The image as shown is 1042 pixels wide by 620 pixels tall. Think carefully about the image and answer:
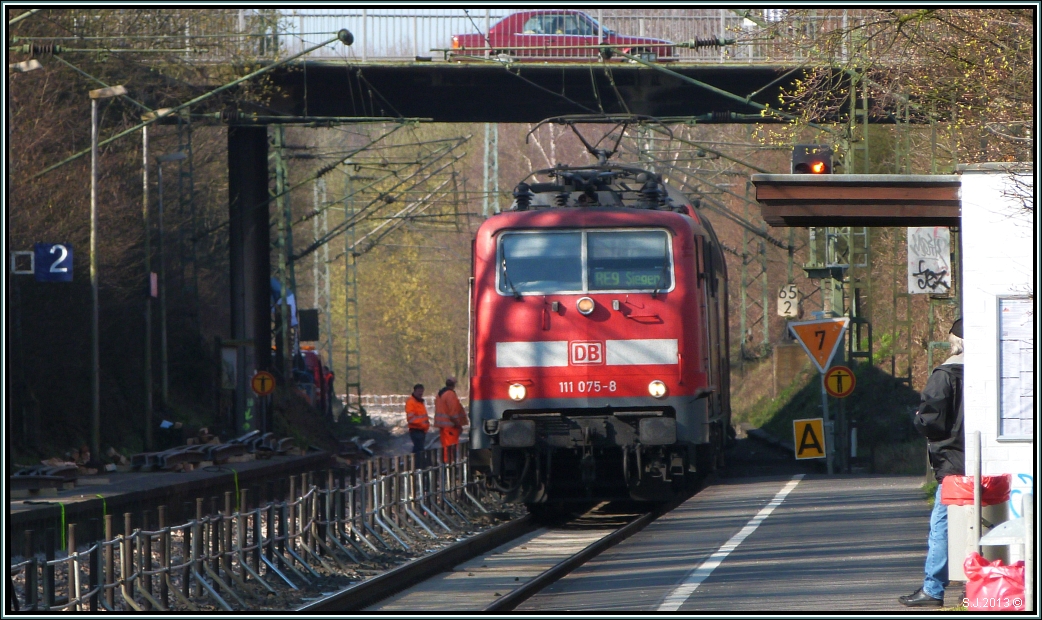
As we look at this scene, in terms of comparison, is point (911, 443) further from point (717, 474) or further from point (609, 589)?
point (609, 589)

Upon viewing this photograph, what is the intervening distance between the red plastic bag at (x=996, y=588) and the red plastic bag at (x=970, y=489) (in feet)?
2.09

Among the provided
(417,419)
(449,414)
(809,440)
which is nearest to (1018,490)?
(809,440)

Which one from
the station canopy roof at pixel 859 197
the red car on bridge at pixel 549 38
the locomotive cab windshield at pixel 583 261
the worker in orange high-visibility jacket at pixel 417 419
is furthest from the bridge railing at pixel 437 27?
the station canopy roof at pixel 859 197

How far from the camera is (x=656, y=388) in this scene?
582 inches

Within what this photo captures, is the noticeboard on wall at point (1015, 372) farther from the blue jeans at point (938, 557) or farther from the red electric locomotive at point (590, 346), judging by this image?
the red electric locomotive at point (590, 346)

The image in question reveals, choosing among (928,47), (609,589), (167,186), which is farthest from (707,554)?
(167,186)

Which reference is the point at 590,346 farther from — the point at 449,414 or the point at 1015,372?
the point at 449,414

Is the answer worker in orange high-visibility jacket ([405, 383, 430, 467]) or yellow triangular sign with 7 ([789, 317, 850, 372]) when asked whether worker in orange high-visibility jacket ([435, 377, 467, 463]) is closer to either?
worker in orange high-visibility jacket ([405, 383, 430, 467])

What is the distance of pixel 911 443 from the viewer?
2378cm

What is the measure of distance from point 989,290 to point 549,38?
65.3 ft

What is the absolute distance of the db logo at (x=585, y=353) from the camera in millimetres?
14922

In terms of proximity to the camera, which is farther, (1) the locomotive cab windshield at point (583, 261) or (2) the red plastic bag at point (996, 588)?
(1) the locomotive cab windshield at point (583, 261)

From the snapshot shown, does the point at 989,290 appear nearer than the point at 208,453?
Yes

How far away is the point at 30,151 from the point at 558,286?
13.5m
